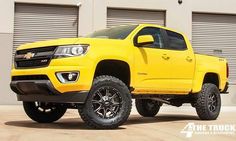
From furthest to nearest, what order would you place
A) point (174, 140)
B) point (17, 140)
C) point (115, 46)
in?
point (115, 46), point (174, 140), point (17, 140)

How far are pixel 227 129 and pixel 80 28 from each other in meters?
12.0

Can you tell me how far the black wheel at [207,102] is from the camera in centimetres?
1024

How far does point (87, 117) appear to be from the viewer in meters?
7.48

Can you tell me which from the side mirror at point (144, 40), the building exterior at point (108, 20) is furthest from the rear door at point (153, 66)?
the building exterior at point (108, 20)

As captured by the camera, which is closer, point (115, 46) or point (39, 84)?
point (39, 84)

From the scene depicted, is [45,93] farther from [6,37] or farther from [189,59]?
[6,37]

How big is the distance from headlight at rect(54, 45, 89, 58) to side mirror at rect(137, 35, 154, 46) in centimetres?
121

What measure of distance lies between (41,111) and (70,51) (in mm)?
2006

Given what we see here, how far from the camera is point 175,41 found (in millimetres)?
9914

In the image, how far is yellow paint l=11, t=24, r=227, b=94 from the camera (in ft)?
24.5

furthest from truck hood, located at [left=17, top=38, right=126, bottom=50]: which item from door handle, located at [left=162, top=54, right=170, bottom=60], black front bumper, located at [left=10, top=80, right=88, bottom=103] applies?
door handle, located at [left=162, top=54, right=170, bottom=60]

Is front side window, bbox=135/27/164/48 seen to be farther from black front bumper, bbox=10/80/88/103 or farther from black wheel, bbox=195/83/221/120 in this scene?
black front bumper, bbox=10/80/88/103

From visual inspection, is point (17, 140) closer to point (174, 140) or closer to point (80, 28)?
point (174, 140)

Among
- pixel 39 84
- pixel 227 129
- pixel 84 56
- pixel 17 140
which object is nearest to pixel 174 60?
pixel 227 129
